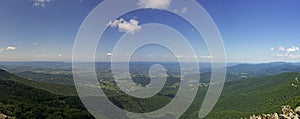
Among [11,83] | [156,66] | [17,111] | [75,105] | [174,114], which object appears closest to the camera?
[156,66]

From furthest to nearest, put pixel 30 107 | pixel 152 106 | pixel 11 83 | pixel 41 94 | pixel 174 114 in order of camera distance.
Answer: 1. pixel 152 106
2. pixel 174 114
3. pixel 11 83
4. pixel 41 94
5. pixel 30 107

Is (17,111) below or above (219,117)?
above

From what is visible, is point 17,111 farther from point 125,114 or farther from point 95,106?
point 125,114

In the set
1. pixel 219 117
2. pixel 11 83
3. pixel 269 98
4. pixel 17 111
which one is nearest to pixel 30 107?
pixel 17 111

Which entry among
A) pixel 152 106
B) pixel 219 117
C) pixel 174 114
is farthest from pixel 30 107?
pixel 152 106

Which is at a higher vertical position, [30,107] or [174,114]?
[30,107]

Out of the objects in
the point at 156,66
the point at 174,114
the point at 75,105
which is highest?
the point at 156,66

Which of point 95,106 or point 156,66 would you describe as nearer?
point 156,66

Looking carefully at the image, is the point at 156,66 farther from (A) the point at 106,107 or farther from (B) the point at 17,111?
(A) the point at 106,107

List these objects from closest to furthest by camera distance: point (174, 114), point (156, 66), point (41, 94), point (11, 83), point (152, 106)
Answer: point (156, 66)
point (41, 94)
point (11, 83)
point (174, 114)
point (152, 106)
